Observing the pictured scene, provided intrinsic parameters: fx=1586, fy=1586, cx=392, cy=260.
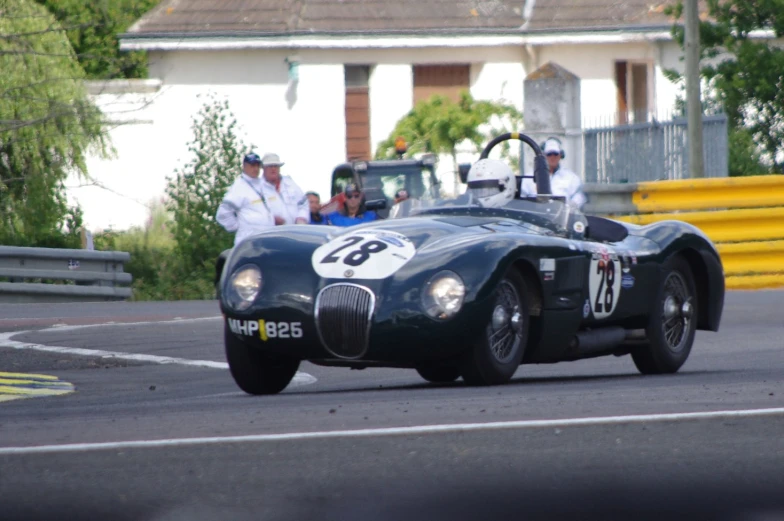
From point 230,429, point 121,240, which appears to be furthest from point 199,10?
point 230,429

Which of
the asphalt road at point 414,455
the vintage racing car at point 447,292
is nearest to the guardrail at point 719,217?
the vintage racing car at point 447,292

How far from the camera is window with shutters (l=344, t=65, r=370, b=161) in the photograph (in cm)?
3328

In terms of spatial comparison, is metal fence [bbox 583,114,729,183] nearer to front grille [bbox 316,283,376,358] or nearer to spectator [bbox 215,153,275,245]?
spectator [bbox 215,153,275,245]

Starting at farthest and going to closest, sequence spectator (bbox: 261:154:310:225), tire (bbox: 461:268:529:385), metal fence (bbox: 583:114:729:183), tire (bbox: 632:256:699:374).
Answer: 1. metal fence (bbox: 583:114:729:183)
2. spectator (bbox: 261:154:310:225)
3. tire (bbox: 632:256:699:374)
4. tire (bbox: 461:268:529:385)

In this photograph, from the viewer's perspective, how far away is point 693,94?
22.1 meters

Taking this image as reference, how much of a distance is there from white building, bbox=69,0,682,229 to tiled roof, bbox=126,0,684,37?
0.03 metres

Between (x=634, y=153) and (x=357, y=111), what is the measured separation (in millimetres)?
13737

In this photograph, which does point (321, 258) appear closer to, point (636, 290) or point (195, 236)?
point (636, 290)

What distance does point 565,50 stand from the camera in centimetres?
3309

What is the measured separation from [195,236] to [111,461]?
1716 cm

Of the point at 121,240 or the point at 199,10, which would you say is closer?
the point at 121,240

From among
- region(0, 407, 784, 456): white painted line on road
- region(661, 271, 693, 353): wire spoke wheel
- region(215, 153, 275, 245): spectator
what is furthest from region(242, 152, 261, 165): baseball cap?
region(0, 407, 784, 456): white painted line on road

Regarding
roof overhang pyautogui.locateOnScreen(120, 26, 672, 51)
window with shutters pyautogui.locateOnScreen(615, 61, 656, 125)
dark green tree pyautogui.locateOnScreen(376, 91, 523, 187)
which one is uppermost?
roof overhang pyautogui.locateOnScreen(120, 26, 672, 51)

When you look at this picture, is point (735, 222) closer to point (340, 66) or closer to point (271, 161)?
point (271, 161)
